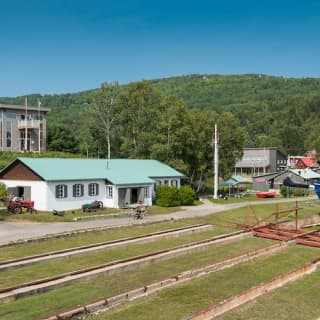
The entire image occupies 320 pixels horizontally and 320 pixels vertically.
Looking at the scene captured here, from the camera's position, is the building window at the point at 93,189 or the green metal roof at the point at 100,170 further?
the building window at the point at 93,189

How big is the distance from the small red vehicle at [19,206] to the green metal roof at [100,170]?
2.14 metres

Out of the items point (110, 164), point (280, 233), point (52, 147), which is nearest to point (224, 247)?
point (280, 233)

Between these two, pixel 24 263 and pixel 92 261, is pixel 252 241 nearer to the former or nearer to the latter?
pixel 92 261

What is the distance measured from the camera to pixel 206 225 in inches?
1073

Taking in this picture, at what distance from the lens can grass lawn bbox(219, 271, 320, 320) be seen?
39.1 ft

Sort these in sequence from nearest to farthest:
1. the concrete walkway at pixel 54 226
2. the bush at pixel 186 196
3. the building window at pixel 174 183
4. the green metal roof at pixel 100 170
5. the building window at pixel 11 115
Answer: the concrete walkway at pixel 54 226 < the green metal roof at pixel 100 170 < the bush at pixel 186 196 < the building window at pixel 174 183 < the building window at pixel 11 115

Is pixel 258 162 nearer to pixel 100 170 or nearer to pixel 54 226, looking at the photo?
pixel 100 170

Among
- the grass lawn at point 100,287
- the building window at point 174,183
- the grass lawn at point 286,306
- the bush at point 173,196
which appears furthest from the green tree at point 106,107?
the grass lawn at point 286,306

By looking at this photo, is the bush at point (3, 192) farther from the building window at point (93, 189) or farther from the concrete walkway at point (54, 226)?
the building window at point (93, 189)

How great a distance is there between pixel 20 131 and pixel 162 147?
979 inches

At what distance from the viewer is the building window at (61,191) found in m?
32.5

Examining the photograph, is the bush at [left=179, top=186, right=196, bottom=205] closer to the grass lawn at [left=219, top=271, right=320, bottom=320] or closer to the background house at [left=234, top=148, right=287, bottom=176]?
the grass lawn at [left=219, top=271, right=320, bottom=320]

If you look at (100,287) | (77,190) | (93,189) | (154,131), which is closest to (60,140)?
(154,131)

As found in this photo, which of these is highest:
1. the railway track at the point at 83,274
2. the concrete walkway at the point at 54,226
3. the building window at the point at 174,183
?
the building window at the point at 174,183
